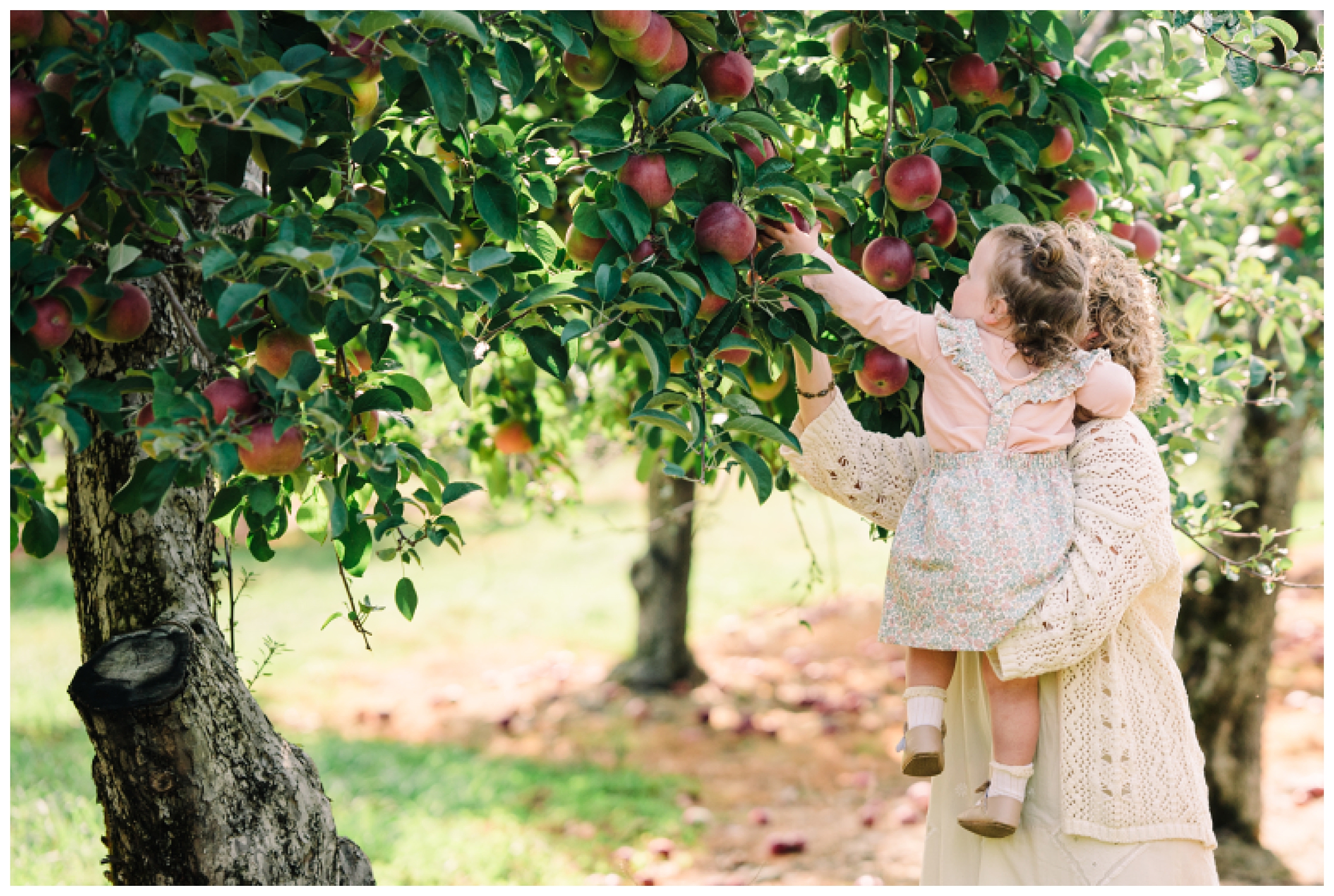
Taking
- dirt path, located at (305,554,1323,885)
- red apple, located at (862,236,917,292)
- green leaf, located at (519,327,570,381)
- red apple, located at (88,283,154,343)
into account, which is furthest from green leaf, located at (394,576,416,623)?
dirt path, located at (305,554,1323,885)

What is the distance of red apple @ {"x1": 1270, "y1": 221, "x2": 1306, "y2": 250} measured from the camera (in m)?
2.89

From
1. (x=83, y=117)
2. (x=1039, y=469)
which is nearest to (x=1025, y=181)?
(x=1039, y=469)

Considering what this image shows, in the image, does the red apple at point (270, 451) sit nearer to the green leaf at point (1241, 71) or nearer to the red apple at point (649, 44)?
the red apple at point (649, 44)

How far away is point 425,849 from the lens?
3113 mm

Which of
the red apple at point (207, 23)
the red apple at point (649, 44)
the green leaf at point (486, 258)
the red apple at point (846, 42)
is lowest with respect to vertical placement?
the green leaf at point (486, 258)

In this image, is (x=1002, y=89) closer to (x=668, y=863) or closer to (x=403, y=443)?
(x=403, y=443)

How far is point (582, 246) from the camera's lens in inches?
51.0

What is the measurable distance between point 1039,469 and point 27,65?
4.48 ft

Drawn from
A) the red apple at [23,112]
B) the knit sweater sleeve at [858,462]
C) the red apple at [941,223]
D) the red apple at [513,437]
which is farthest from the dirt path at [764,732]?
the red apple at [23,112]

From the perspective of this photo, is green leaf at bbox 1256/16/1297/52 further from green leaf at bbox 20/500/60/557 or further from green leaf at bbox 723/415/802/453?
green leaf at bbox 20/500/60/557

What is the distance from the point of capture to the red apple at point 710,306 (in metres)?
1.27

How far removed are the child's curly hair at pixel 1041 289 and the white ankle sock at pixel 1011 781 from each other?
580mm

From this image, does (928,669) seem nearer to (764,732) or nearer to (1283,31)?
(1283,31)

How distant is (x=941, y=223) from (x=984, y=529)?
1.51ft
